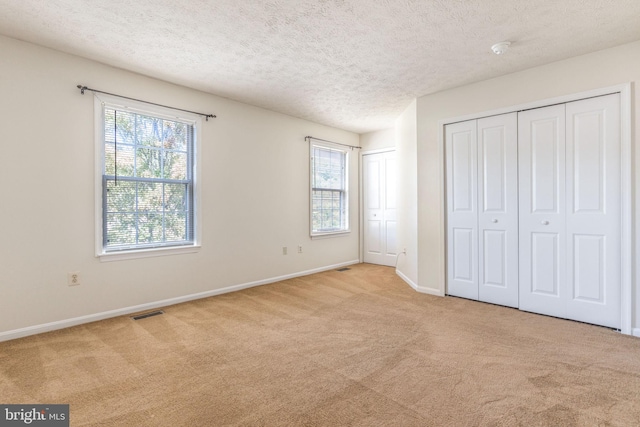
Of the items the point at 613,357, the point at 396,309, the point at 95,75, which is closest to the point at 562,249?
the point at 613,357

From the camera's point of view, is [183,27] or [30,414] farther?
[183,27]

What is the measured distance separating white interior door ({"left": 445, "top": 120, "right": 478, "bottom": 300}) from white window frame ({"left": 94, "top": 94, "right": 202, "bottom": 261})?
10.1 ft

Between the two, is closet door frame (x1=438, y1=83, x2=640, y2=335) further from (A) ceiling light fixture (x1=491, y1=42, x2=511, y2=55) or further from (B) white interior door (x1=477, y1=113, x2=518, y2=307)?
(A) ceiling light fixture (x1=491, y1=42, x2=511, y2=55)

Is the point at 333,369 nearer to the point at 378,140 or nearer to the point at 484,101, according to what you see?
the point at 484,101

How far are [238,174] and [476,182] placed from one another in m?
3.01

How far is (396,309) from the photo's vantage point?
3480mm

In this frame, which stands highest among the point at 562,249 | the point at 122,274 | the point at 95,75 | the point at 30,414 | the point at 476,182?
the point at 95,75

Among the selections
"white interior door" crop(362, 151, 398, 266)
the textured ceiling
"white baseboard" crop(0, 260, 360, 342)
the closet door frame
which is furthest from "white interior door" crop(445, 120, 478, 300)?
"white baseboard" crop(0, 260, 360, 342)

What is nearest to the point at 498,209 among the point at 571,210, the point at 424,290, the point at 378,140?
the point at 571,210

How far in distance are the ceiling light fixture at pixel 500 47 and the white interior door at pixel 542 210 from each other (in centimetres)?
82

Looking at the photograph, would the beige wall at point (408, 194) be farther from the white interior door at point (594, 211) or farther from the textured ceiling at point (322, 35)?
the white interior door at point (594, 211)

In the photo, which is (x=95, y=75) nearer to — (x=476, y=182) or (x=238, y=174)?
(x=238, y=174)

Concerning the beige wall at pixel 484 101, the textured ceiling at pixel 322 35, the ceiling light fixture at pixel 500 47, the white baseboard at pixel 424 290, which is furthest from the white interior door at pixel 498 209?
the ceiling light fixture at pixel 500 47

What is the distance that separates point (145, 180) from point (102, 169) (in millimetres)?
402
